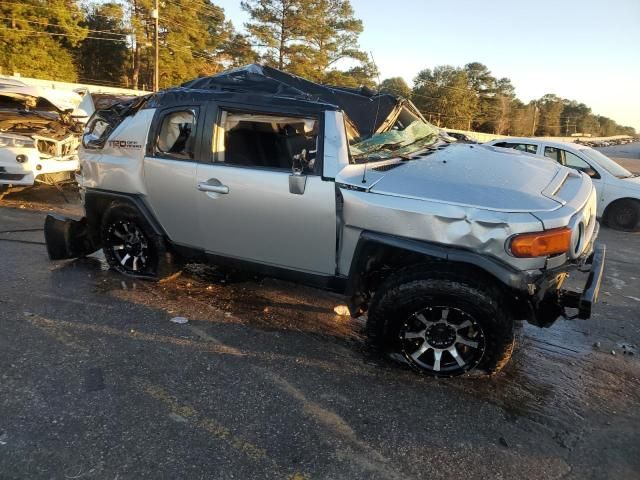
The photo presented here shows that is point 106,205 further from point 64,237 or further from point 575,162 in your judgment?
point 575,162

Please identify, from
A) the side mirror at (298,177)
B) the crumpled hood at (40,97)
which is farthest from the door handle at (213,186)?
the crumpled hood at (40,97)

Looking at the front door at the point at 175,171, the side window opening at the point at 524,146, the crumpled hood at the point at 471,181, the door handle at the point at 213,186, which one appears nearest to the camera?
the crumpled hood at the point at 471,181

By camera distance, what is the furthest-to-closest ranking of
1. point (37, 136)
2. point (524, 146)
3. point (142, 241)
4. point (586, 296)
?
point (524, 146), point (37, 136), point (142, 241), point (586, 296)

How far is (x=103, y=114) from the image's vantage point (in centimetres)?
495

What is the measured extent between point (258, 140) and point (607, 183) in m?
7.40

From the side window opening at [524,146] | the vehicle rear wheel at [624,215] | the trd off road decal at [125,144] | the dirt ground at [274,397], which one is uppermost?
the side window opening at [524,146]

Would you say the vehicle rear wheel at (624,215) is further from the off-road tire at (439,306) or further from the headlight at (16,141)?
the headlight at (16,141)

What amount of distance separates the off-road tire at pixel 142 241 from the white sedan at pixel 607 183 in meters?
6.40

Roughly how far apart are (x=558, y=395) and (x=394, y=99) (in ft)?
9.32

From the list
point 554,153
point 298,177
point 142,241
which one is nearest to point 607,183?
point 554,153

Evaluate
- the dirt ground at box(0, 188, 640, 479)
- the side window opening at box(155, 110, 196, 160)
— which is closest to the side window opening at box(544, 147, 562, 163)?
the dirt ground at box(0, 188, 640, 479)

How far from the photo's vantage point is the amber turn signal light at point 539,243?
278 centimetres

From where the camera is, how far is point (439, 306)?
304 cm

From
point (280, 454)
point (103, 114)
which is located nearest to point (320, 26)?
point (103, 114)
